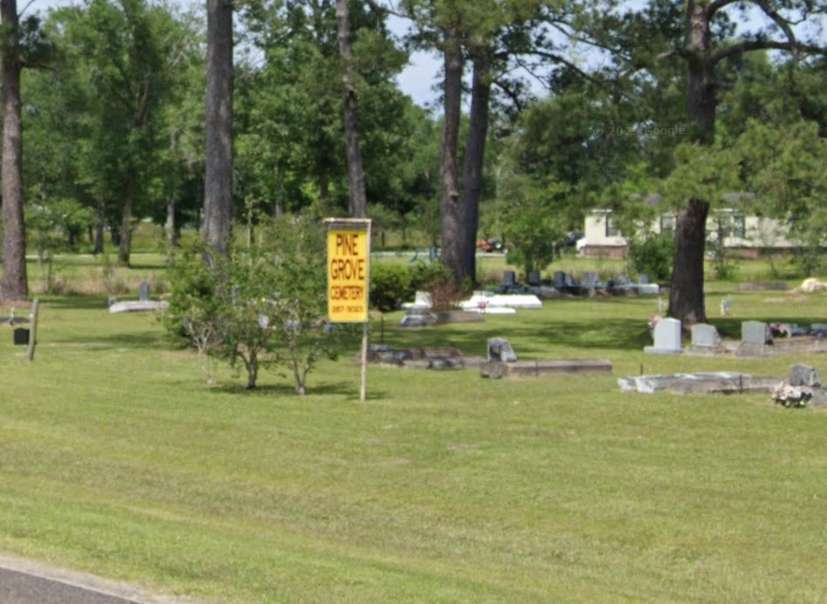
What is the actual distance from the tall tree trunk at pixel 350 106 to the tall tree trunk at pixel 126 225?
126ft

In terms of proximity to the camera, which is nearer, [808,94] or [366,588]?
[366,588]

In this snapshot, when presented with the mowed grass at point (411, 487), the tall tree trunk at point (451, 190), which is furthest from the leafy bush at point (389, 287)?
the mowed grass at point (411, 487)

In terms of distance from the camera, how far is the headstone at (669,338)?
2683 centimetres

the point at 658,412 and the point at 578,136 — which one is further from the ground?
the point at 578,136

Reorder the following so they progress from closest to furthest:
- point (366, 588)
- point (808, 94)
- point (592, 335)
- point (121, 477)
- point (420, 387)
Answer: point (366, 588), point (121, 477), point (420, 387), point (808, 94), point (592, 335)

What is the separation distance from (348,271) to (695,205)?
Result: 1187 cm

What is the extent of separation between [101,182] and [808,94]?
171ft

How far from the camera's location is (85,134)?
7788cm

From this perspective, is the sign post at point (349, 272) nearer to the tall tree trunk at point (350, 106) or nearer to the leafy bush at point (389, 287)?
the tall tree trunk at point (350, 106)

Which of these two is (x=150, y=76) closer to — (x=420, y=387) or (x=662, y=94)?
(x=662, y=94)

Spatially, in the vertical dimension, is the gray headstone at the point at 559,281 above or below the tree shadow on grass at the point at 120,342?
above

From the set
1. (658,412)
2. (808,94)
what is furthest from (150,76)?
(658,412)

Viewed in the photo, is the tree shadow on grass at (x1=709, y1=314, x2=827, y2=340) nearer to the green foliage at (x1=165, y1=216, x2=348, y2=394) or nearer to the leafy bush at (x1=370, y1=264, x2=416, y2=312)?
the leafy bush at (x1=370, y1=264, x2=416, y2=312)

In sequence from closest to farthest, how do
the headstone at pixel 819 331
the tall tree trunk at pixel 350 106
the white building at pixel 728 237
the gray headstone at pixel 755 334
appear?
1. the gray headstone at pixel 755 334
2. the headstone at pixel 819 331
3. the tall tree trunk at pixel 350 106
4. the white building at pixel 728 237
